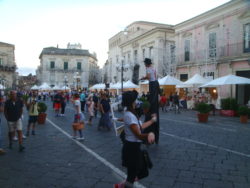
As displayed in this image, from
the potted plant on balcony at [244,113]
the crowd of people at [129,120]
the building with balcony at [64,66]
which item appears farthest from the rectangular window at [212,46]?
the building with balcony at [64,66]

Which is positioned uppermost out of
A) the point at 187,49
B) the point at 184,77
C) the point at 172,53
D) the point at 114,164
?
the point at 172,53

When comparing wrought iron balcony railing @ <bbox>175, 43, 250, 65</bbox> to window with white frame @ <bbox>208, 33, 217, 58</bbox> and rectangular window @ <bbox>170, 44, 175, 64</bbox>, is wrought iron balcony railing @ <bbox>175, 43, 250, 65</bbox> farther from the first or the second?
rectangular window @ <bbox>170, 44, 175, 64</bbox>

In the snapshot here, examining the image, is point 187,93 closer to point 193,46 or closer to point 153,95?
point 193,46

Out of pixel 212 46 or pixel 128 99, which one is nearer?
pixel 128 99

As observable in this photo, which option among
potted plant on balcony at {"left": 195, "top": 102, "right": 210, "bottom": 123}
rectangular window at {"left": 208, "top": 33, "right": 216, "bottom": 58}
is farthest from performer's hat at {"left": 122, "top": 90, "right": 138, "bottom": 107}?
rectangular window at {"left": 208, "top": 33, "right": 216, "bottom": 58}

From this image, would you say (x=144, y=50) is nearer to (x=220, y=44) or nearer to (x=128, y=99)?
(x=220, y=44)

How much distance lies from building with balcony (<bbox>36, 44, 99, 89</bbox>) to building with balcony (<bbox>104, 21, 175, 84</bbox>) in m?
19.6

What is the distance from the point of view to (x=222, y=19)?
2056 centimetres

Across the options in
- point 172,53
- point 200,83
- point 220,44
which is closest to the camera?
point 200,83

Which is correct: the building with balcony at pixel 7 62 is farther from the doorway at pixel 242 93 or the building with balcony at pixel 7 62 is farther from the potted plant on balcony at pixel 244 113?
the potted plant on balcony at pixel 244 113

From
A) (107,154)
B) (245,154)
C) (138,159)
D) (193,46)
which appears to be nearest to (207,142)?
(245,154)

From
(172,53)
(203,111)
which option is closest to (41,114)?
(203,111)

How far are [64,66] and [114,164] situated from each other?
6279 centimetres

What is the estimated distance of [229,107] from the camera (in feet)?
48.8
